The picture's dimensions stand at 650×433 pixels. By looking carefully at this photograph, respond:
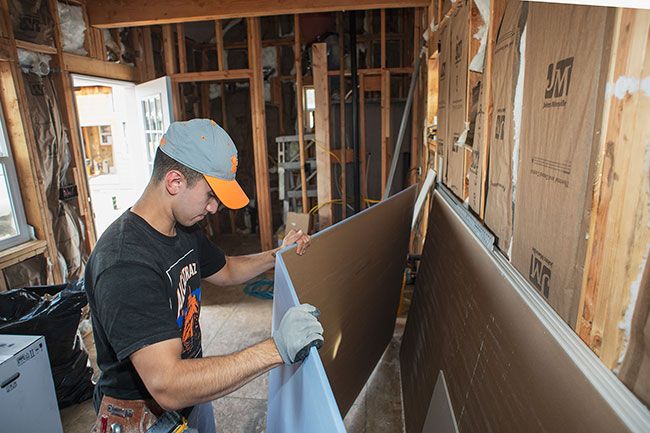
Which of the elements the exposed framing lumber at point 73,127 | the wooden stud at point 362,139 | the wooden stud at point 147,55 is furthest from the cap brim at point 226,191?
the wooden stud at point 147,55

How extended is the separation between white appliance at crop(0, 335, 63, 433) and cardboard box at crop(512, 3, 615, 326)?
7.15 ft

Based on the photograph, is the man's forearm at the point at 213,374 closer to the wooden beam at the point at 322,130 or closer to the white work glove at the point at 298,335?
the white work glove at the point at 298,335

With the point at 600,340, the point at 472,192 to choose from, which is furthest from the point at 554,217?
the point at 472,192

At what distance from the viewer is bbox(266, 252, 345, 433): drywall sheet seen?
2.16ft

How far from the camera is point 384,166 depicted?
439 centimetres

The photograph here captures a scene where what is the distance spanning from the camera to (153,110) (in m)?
4.18

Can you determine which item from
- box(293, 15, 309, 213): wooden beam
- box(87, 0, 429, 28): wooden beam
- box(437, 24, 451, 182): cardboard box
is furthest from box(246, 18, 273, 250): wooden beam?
box(437, 24, 451, 182): cardboard box

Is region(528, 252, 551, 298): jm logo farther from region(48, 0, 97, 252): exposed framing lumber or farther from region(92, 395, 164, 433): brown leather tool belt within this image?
region(48, 0, 97, 252): exposed framing lumber

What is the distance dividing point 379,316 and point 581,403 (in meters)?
1.85

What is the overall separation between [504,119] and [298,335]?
3.26 ft

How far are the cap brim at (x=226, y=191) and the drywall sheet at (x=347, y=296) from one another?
0.79ft

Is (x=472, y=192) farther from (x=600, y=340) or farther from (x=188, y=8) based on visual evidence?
(x=188, y=8)

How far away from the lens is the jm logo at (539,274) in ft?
3.34

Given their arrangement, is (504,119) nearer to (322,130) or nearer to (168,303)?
(168,303)
